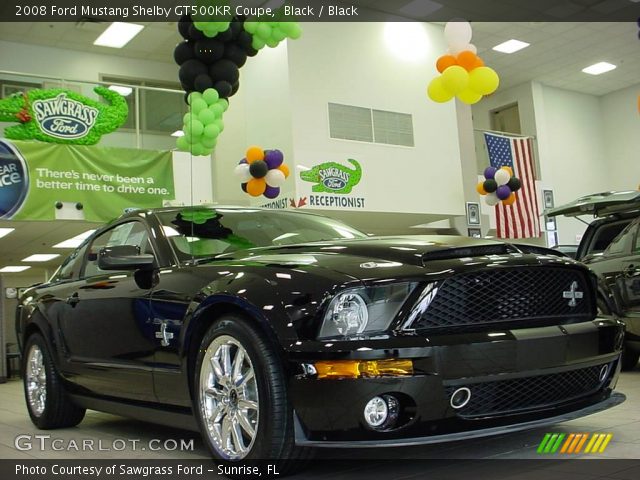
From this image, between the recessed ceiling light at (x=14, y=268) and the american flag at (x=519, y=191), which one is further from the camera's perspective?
the recessed ceiling light at (x=14, y=268)

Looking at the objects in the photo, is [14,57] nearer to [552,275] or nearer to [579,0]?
[579,0]

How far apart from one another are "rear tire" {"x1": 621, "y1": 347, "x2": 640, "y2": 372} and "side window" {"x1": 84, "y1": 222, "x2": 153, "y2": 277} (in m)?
4.39

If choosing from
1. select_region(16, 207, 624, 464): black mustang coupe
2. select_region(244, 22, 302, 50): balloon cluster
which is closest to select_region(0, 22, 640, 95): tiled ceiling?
select_region(244, 22, 302, 50): balloon cluster

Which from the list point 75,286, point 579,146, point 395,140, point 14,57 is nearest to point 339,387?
point 75,286

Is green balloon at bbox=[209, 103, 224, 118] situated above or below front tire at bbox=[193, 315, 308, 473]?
above

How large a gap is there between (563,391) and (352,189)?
11.7m

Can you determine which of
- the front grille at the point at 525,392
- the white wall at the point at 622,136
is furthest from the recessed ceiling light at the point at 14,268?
the front grille at the point at 525,392

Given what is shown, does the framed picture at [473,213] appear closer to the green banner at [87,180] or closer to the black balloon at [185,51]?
the green banner at [87,180]

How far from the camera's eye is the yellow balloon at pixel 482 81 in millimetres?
10500

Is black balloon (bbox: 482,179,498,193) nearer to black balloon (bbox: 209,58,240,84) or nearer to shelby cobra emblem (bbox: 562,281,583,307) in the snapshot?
black balloon (bbox: 209,58,240,84)

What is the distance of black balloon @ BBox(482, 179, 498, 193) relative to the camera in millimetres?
15305

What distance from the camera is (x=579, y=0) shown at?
14.7 meters

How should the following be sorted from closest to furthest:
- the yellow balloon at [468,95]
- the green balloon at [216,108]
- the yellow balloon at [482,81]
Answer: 1. the green balloon at [216,108]
2. the yellow balloon at [482,81]
3. the yellow balloon at [468,95]

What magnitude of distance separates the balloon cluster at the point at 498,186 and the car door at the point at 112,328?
11992 mm
